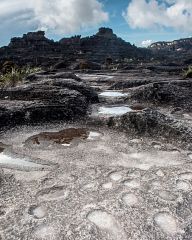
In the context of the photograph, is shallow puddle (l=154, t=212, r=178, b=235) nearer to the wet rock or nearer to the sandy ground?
the sandy ground

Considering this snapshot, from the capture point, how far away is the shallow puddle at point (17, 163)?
8.41 metres

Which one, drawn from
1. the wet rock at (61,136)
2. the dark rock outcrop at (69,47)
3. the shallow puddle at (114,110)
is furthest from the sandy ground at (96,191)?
the dark rock outcrop at (69,47)

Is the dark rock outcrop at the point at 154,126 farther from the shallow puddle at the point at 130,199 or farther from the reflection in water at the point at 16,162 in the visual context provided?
the reflection in water at the point at 16,162

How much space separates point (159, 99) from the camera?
57.1 ft

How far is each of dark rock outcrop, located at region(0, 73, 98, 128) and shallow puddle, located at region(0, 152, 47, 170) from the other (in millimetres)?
3656

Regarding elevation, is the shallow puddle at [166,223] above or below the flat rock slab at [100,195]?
below

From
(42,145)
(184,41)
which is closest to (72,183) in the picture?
(42,145)

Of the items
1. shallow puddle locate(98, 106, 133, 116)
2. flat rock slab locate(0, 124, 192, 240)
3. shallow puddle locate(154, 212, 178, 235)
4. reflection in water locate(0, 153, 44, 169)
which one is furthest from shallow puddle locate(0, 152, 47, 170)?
shallow puddle locate(98, 106, 133, 116)

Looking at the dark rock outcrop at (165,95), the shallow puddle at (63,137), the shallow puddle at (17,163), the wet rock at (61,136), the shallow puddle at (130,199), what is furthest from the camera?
the dark rock outcrop at (165,95)

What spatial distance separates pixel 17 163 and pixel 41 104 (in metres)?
5.87

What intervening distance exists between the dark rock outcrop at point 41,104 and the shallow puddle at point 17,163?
3656mm

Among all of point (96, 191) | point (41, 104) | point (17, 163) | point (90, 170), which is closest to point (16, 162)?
point (17, 163)

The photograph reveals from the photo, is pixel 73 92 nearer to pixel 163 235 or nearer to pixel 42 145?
pixel 42 145

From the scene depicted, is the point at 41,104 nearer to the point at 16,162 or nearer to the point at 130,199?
the point at 16,162
